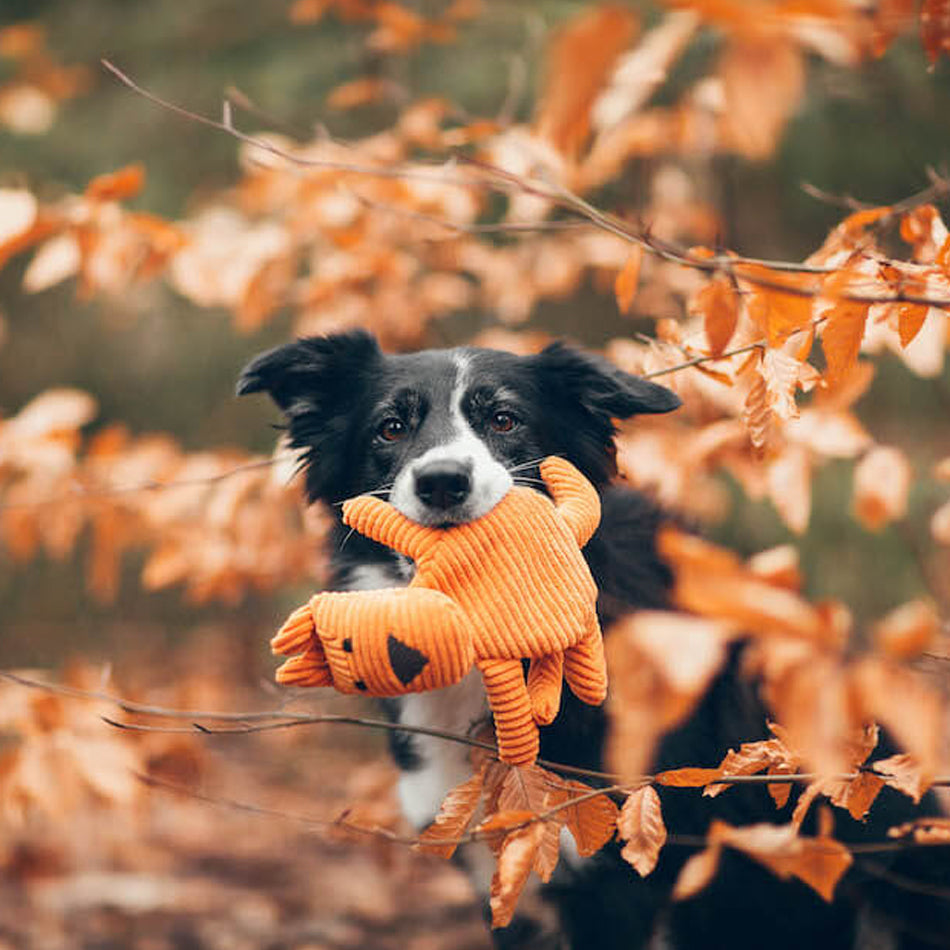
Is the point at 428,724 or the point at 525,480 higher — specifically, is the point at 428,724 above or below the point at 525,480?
below

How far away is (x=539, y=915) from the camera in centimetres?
288

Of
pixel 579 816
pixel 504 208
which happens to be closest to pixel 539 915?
pixel 579 816

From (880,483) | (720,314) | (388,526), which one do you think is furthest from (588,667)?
(880,483)

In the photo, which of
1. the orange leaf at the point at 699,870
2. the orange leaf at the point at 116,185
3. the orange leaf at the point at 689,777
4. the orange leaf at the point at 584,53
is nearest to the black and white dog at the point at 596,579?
the orange leaf at the point at 116,185

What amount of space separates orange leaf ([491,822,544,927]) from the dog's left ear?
3.12 ft

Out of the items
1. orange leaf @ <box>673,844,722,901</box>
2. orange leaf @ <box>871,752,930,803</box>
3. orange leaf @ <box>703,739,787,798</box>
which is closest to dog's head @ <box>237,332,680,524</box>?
orange leaf @ <box>703,739,787,798</box>

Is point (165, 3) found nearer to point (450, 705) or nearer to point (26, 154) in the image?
point (26, 154)

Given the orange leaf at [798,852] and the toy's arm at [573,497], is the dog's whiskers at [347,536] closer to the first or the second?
the toy's arm at [573,497]

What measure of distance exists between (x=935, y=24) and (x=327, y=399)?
1.76 meters

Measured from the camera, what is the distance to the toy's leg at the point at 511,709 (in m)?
1.77

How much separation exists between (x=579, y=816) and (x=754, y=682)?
3.98 feet

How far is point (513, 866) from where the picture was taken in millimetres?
1634

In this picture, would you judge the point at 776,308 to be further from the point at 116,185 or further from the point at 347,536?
the point at 116,185

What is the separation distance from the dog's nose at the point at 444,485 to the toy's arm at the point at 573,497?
20 cm
